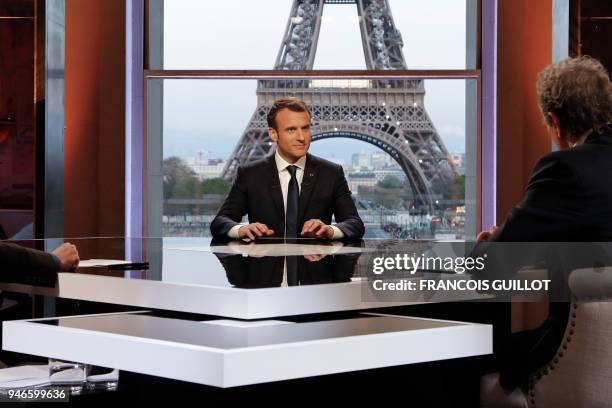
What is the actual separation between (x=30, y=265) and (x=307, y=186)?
1.74 meters

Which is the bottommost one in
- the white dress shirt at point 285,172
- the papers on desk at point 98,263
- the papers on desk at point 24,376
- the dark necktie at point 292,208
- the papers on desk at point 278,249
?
the papers on desk at point 24,376

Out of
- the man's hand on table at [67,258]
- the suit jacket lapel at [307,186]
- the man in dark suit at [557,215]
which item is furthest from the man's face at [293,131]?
the man in dark suit at [557,215]

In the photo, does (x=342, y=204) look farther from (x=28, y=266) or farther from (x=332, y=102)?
(x=332, y=102)

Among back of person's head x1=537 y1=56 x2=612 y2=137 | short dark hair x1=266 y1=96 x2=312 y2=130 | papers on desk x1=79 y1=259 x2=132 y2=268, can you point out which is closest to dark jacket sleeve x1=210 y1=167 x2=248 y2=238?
short dark hair x1=266 y1=96 x2=312 y2=130

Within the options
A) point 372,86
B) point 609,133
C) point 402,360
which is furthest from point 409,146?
point 402,360

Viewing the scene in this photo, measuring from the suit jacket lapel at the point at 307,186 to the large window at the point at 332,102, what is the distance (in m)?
2.16

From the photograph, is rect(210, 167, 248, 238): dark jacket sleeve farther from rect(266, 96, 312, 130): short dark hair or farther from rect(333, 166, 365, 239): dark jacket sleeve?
rect(333, 166, 365, 239): dark jacket sleeve

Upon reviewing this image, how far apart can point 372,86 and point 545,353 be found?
4.27 meters

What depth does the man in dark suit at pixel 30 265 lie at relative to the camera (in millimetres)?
1910

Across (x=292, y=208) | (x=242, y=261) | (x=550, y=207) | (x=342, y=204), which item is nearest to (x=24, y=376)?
(x=242, y=261)

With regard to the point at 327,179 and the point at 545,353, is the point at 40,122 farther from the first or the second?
the point at 545,353

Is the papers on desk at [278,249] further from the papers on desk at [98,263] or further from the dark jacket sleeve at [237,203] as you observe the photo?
the dark jacket sleeve at [237,203]

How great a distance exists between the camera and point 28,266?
6.28 feet

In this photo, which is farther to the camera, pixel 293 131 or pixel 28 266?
pixel 293 131
